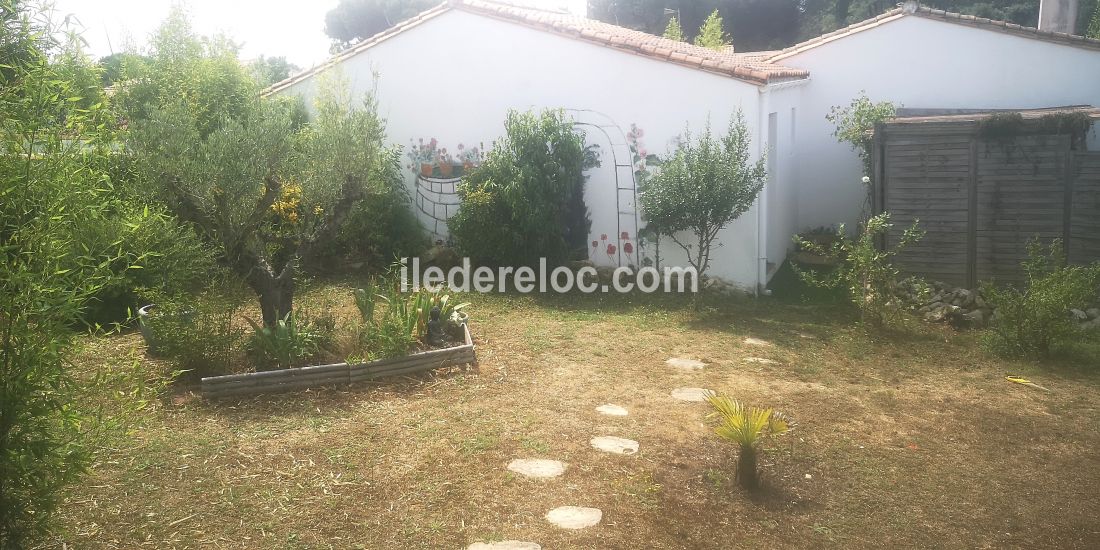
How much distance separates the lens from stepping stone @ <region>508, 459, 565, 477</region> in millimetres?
4988

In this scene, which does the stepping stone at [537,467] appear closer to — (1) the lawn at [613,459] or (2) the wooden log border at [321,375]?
(1) the lawn at [613,459]

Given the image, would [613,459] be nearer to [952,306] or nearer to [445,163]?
[952,306]

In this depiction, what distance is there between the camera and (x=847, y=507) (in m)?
4.53

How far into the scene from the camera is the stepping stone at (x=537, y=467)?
196 inches

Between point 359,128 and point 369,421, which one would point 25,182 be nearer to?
point 369,421

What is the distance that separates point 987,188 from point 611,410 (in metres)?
6.14

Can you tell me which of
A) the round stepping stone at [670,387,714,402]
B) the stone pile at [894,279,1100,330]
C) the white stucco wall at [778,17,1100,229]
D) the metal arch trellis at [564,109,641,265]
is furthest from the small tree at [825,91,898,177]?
the round stepping stone at [670,387,714,402]

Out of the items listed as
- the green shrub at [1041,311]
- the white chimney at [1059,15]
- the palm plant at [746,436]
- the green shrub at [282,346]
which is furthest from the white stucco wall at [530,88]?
the white chimney at [1059,15]

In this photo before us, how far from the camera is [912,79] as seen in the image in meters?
12.8

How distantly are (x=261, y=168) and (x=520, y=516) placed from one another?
4239mm

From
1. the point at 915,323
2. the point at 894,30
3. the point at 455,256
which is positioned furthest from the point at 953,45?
the point at 455,256

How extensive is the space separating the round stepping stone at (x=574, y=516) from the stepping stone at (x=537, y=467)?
Result: 0.47 m

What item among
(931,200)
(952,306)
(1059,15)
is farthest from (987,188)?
(1059,15)

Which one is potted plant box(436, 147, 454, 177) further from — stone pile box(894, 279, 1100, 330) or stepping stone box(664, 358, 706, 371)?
stone pile box(894, 279, 1100, 330)
